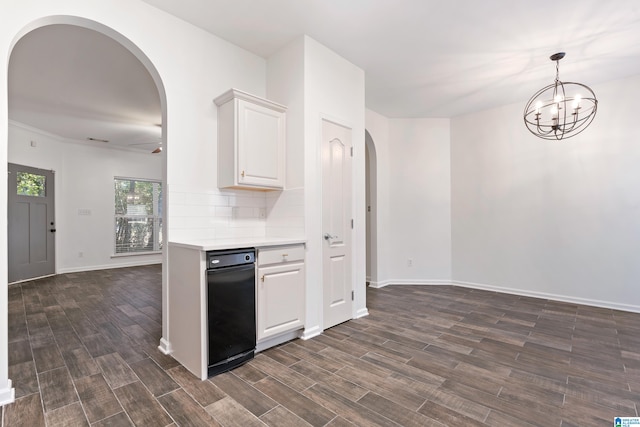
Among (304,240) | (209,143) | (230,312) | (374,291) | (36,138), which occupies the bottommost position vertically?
(374,291)

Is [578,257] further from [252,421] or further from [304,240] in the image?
[252,421]

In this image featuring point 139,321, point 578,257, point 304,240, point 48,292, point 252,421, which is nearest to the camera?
point 252,421

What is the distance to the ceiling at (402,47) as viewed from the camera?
257 cm

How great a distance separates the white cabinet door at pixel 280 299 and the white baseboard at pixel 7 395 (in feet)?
5.00

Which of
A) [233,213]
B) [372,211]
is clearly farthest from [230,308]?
[372,211]

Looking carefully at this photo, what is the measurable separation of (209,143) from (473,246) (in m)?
4.31

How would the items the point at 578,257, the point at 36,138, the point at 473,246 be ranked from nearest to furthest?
the point at 578,257 → the point at 473,246 → the point at 36,138

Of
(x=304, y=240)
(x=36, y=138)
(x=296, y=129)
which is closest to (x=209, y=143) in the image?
(x=296, y=129)

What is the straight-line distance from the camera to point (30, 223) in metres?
5.64

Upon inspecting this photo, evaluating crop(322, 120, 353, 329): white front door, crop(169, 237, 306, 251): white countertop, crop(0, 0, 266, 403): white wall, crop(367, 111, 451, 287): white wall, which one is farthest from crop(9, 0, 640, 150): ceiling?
crop(169, 237, 306, 251): white countertop

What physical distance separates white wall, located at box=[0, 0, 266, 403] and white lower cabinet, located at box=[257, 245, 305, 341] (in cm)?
83

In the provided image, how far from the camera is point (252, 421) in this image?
1.67 m

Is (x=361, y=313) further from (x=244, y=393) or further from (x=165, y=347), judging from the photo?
(x=165, y=347)

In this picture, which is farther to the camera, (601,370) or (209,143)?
(209,143)
